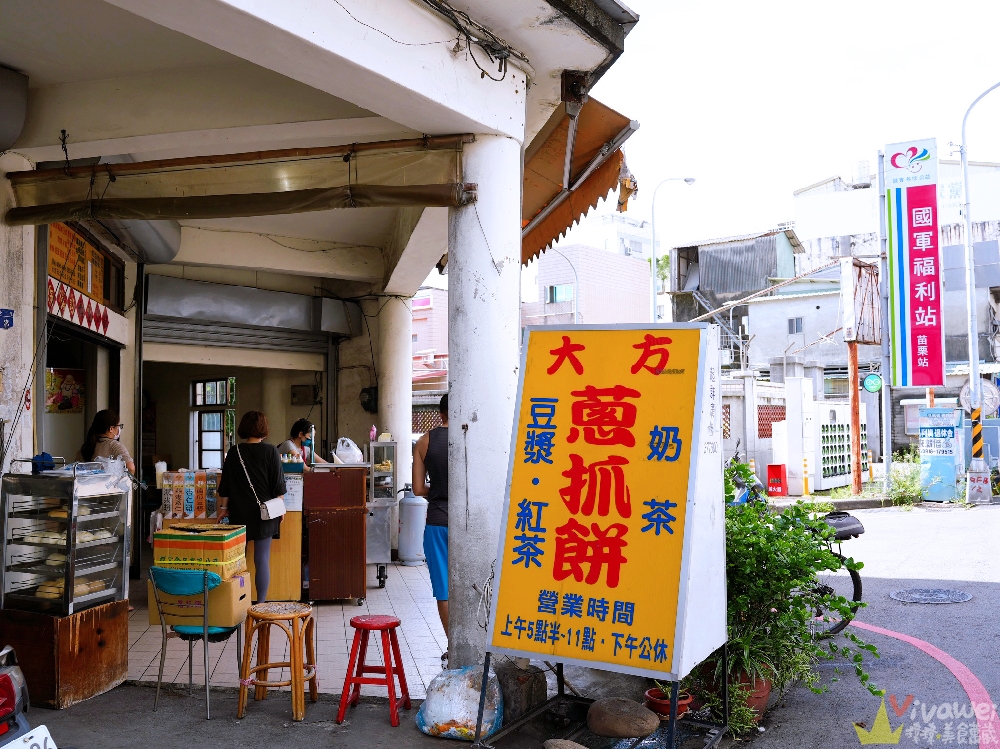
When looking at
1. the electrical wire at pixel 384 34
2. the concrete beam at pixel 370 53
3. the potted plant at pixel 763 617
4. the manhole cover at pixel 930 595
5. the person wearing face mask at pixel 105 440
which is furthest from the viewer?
the manhole cover at pixel 930 595

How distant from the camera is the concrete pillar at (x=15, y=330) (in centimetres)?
556

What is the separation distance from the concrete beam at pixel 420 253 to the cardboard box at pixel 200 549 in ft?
10.8

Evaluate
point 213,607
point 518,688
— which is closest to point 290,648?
point 213,607

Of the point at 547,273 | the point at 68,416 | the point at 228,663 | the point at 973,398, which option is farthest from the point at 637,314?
the point at 228,663

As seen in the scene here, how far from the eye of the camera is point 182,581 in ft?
15.3

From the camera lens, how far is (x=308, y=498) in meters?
7.77

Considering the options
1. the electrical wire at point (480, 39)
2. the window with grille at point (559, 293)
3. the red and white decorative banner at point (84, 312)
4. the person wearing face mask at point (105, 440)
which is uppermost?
the window with grille at point (559, 293)

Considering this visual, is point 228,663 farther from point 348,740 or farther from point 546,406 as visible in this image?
point 546,406

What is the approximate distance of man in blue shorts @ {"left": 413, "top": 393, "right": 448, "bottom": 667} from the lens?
5652 mm

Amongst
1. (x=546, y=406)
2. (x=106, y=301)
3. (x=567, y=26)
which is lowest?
(x=546, y=406)

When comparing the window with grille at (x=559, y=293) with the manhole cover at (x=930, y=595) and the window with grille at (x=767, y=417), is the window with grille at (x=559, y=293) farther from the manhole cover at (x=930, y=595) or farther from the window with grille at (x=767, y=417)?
the manhole cover at (x=930, y=595)

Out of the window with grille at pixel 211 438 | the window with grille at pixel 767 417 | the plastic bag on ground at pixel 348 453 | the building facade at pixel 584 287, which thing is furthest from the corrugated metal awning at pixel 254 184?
the building facade at pixel 584 287

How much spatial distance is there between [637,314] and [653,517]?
112 feet

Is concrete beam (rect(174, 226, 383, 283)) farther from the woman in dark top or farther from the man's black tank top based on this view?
the man's black tank top
